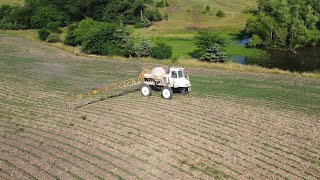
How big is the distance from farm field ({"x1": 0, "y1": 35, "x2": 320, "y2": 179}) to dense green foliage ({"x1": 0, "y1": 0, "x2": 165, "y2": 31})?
4581 centimetres

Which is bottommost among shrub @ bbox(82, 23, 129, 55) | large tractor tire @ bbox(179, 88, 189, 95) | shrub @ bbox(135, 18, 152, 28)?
large tractor tire @ bbox(179, 88, 189, 95)

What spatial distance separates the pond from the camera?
59706 mm

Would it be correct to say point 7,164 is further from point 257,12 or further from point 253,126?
point 257,12

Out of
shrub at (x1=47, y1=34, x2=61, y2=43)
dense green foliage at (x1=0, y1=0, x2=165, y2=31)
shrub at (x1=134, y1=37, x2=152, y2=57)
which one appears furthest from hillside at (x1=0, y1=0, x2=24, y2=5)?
shrub at (x1=134, y1=37, x2=152, y2=57)

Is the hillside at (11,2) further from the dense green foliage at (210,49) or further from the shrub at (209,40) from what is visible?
the shrub at (209,40)

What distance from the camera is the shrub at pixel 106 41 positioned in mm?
61562

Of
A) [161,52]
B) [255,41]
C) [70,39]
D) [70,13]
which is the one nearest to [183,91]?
[161,52]

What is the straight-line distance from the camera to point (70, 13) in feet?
291

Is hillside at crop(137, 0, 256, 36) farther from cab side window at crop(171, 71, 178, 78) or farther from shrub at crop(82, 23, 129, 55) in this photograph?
cab side window at crop(171, 71, 178, 78)

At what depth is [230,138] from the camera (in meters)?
24.9

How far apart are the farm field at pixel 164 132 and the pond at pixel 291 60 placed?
19.3 meters

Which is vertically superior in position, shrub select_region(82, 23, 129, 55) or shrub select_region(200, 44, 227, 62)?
shrub select_region(82, 23, 129, 55)

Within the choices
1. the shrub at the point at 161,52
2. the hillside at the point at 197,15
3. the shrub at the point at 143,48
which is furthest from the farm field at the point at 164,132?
the hillside at the point at 197,15

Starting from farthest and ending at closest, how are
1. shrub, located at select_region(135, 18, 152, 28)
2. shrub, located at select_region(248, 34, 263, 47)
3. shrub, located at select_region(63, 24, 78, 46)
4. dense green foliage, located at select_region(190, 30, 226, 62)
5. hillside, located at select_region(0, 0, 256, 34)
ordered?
shrub, located at select_region(135, 18, 152, 28)
hillside, located at select_region(0, 0, 256, 34)
shrub, located at select_region(248, 34, 263, 47)
shrub, located at select_region(63, 24, 78, 46)
dense green foliage, located at select_region(190, 30, 226, 62)
